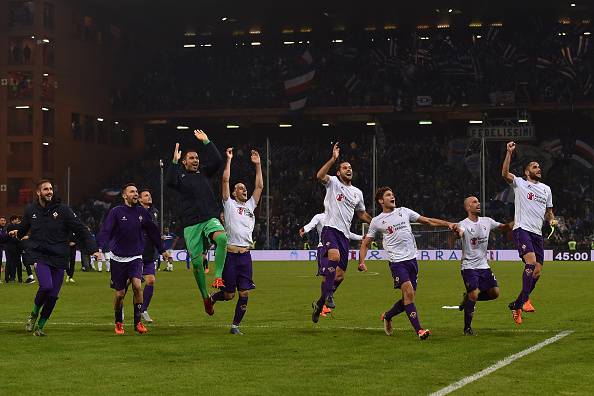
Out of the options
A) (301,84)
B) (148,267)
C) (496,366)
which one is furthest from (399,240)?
(301,84)

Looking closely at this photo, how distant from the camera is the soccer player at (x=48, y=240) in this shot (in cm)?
1662

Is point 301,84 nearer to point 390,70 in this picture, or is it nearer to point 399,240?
point 390,70

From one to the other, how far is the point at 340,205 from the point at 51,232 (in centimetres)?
533

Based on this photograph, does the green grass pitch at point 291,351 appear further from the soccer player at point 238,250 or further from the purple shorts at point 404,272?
the purple shorts at point 404,272

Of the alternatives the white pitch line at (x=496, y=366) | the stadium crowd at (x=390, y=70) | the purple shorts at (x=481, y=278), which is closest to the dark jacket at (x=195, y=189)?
the purple shorts at (x=481, y=278)

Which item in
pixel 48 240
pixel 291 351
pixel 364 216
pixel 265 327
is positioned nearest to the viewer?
pixel 291 351

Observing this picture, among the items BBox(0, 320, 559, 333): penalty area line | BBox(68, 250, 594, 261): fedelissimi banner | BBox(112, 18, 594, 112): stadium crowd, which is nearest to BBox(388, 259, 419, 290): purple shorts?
BBox(0, 320, 559, 333): penalty area line

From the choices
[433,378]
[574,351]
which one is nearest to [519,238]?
[574,351]

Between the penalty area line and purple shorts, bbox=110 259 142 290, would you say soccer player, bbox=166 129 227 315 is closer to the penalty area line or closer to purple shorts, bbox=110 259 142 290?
purple shorts, bbox=110 259 142 290

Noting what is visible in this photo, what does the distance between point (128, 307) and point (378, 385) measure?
1337 centimetres

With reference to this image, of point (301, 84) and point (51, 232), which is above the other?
point (301, 84)

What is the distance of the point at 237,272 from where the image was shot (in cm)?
1691

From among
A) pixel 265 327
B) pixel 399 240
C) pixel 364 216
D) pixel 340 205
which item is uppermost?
pixel 340 205

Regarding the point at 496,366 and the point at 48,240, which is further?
the point at 48,240
